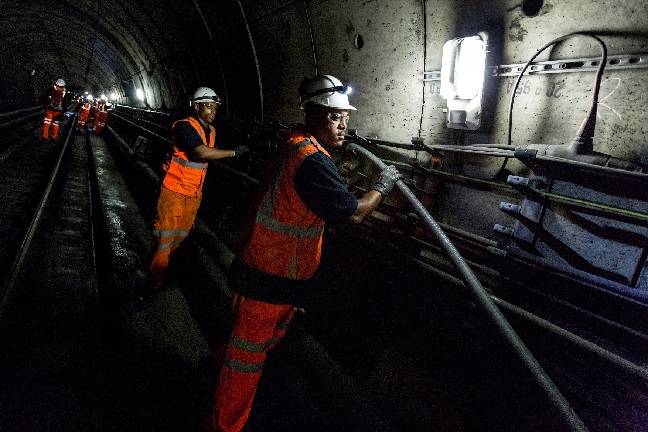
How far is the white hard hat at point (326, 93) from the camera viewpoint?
2.14m

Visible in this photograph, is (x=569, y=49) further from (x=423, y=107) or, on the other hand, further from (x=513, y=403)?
(x=513, y=403)

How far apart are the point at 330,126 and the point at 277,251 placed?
841 mm

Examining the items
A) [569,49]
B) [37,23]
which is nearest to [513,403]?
[569,49]

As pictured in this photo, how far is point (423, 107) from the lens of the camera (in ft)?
12.0

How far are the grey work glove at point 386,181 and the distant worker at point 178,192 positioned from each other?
2.10m

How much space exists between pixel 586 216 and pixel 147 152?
1012 centimetres

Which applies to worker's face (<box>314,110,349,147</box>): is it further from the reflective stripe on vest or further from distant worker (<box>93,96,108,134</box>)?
distant worker (<box>93,96,108,134</box>)

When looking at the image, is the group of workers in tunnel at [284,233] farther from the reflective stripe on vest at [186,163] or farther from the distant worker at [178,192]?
the reflective stripe on vest at [186,163]

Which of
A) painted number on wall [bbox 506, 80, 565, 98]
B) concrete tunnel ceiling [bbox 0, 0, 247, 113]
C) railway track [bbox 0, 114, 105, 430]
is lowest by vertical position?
railway track [bbox 0, 114, 105, 430]

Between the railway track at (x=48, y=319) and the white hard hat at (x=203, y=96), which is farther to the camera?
the white hard hat at (x=203, y=96)

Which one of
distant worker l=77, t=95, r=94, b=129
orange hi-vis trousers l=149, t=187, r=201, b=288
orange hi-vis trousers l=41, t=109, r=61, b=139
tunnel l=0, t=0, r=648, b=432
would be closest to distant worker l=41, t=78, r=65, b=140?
orange hi-vis trousers l=41, t=109, r=61, b=139

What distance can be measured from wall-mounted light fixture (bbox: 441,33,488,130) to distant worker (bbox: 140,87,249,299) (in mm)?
2357

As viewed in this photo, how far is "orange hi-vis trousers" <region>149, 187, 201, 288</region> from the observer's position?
141 inches

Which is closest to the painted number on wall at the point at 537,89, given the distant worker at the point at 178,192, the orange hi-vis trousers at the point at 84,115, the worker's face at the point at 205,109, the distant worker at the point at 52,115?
the distant worker at the point at 178,192
